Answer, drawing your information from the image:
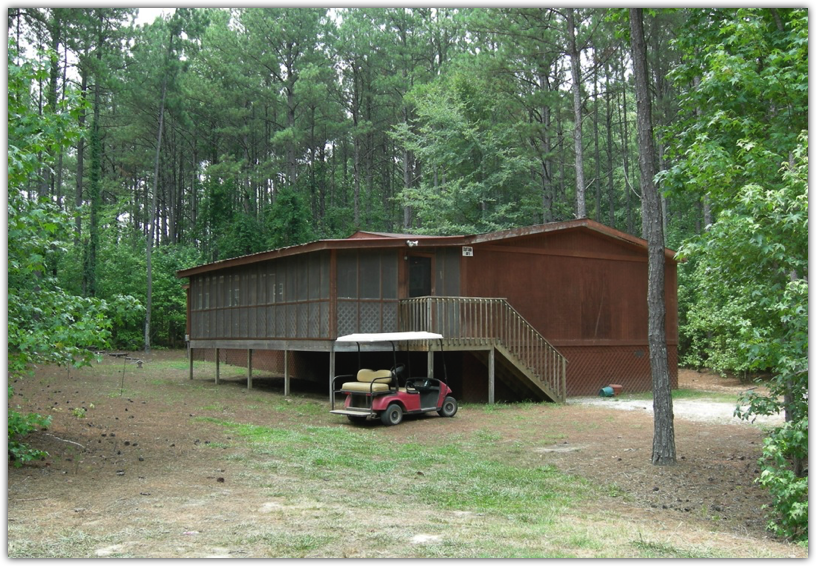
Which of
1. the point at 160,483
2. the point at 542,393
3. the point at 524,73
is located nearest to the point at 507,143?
the point at 524,73

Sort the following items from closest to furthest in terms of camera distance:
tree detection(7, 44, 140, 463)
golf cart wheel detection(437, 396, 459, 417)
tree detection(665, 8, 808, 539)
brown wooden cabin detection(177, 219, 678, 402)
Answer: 1. tree detection(665, 8, 808, 539)
2. tree detection(7, 44, 140, 463)
3. golf cart wheel detection(437, 396, 459, 417)
4. brown wooden cabin detection(177, 219, 678, 402)

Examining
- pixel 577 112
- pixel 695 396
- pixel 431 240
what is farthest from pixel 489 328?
pixel 577 112

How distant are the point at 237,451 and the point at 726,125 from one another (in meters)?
8.18

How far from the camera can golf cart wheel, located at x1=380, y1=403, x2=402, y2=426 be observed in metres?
13.3

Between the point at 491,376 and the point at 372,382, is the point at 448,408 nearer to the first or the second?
the point at 372,382

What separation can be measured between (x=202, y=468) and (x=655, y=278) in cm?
640

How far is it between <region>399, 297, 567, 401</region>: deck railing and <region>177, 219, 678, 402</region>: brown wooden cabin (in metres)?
0.03

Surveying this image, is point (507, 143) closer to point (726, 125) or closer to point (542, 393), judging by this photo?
point (542, 393)

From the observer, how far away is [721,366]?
22.2 m

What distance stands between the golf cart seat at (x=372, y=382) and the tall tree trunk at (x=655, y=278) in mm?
5044

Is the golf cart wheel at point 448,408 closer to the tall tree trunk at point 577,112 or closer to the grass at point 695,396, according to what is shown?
the grass at point 695,396

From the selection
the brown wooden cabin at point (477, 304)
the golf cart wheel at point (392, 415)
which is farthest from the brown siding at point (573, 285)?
the golf cart wheel at point (392, 415)

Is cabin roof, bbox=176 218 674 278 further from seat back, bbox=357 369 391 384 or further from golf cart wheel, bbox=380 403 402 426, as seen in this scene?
golf cart wheel, bbox=380 403 402 426

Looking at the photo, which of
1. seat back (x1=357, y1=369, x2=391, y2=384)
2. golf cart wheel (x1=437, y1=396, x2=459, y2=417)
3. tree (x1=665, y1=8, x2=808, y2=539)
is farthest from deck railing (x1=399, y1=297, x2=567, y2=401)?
tree (x1=665, y1=8, x2=808, y2=539)
